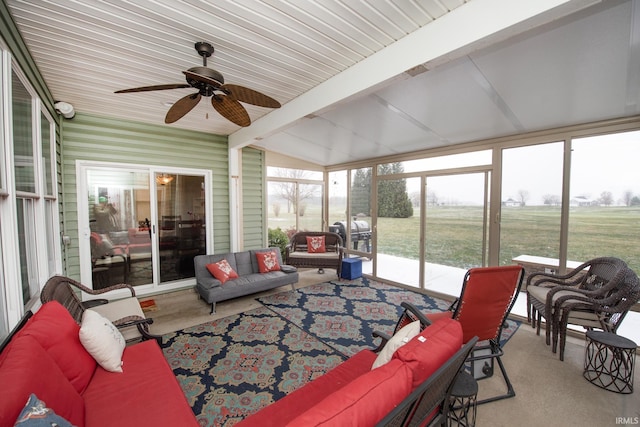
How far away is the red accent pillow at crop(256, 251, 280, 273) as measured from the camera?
14.8ft

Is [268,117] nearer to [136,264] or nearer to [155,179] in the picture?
[155,179]

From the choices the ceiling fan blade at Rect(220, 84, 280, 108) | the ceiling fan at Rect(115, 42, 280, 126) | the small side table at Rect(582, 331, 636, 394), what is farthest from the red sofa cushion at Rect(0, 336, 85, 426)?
the small side table at Rect(582, 331, 636, 394)

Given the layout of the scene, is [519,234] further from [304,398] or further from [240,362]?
[240,362]

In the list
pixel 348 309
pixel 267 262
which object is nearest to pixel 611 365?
pixel 348 309

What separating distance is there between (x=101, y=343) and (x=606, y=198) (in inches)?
198

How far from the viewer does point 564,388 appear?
224 centimetres

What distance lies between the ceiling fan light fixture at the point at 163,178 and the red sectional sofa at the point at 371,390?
4121mm

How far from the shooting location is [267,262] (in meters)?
4.55

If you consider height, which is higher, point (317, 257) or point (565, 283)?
point (565, 283)

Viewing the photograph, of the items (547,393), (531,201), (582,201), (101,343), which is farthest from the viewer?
(531,201)

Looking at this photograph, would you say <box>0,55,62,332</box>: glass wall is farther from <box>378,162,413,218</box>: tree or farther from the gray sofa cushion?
<box>378,162,413,218</box>: tree

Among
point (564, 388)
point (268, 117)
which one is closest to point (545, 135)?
point (564, 388)

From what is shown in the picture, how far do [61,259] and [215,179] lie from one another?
7.87ft

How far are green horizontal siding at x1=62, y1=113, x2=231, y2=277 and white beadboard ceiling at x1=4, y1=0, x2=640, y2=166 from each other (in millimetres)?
470
